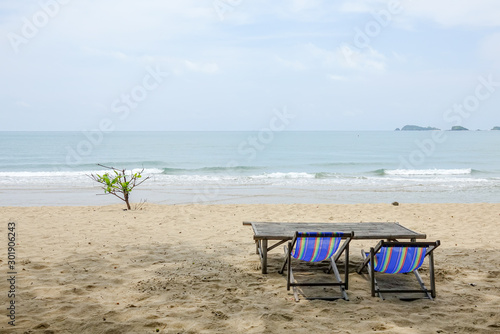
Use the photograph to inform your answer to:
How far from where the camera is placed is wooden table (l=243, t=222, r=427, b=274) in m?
4.97

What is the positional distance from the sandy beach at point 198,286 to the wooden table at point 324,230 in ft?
1.70

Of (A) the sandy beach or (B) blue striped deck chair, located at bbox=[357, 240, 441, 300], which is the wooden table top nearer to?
(B) blue striped deck chair, located at bbox=[357, 240, 441, 300]

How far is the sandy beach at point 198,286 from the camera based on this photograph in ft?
12.7

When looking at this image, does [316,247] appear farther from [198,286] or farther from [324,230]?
[198,286]

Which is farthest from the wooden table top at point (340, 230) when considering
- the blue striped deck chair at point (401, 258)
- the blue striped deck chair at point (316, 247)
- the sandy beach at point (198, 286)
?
the sandy beach at point (198, 286)

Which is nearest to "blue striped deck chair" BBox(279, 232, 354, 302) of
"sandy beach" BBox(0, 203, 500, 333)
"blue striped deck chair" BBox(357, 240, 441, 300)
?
"sandy beach" BBox(0, 203, 500, 333)

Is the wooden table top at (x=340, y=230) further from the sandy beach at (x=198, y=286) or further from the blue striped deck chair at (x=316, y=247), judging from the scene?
the sandy beach at (x=198, y=286)

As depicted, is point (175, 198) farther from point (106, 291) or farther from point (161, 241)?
point (106, 291)

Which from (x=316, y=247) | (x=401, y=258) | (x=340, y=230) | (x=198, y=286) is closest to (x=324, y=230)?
(x=340, y=230)

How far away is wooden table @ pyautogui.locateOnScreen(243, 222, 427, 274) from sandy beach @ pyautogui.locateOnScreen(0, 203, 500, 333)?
1.70 feet

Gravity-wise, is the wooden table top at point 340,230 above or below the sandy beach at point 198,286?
above

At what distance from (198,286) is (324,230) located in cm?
165

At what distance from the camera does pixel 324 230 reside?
5320 mm

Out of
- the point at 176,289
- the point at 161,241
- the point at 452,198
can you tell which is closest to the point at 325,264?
the point at 176,289
